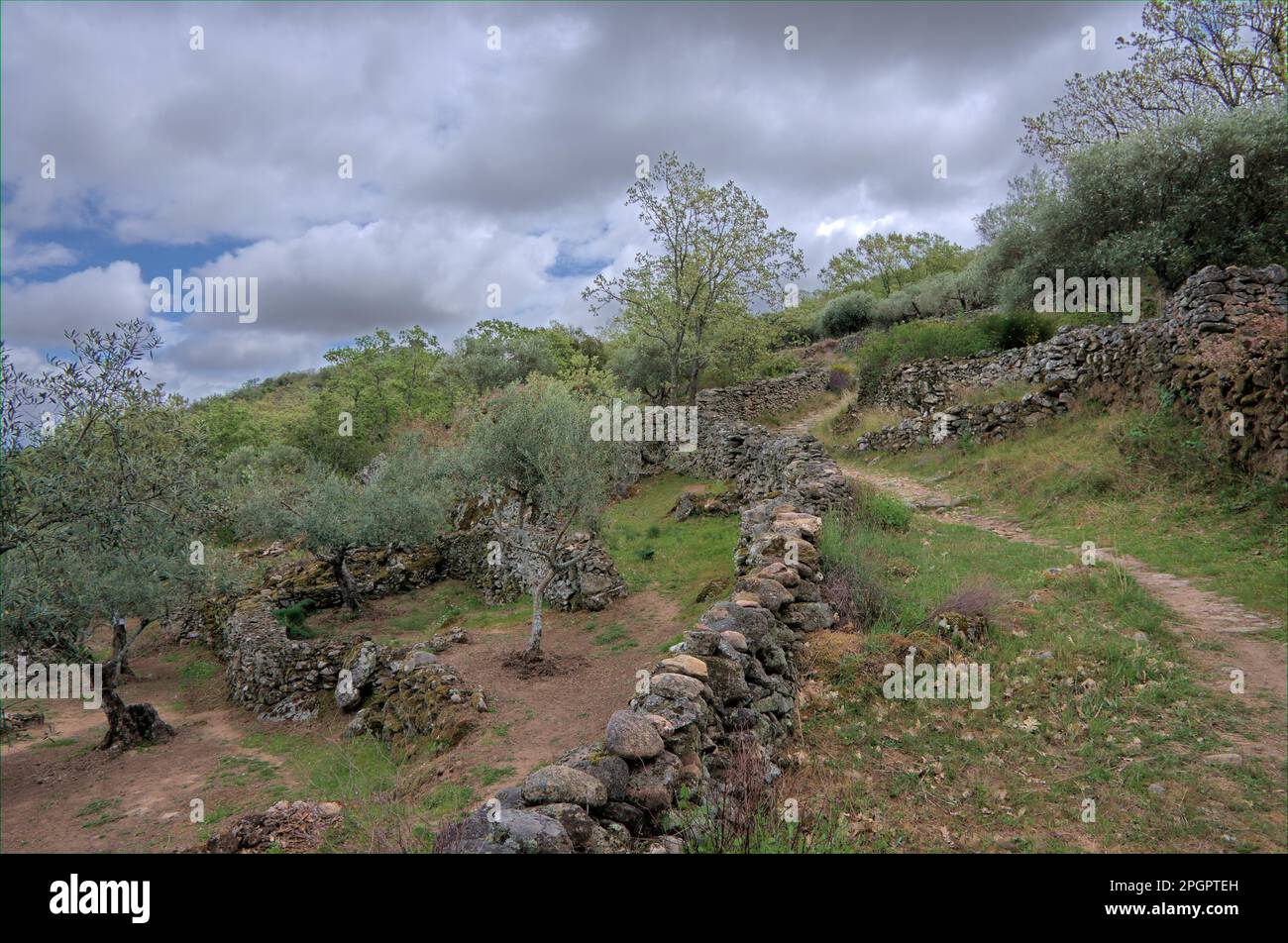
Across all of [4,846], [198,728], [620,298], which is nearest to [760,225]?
[620,298]

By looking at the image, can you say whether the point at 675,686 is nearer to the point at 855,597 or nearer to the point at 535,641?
the point at 855,597

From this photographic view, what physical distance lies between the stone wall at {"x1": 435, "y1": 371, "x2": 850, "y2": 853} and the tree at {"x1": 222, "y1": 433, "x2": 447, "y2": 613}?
11562mm

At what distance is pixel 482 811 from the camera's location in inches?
152

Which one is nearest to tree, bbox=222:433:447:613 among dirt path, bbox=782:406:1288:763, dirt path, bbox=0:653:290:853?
dirt path, bbox=0:653:290:853

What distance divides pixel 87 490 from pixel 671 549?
13.3m

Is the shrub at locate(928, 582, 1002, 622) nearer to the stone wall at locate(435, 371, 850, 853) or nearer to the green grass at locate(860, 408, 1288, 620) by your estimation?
the stone wall at locate(435, 371, 850, 853)

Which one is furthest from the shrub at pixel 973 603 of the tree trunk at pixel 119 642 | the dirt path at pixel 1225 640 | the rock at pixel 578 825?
the tree trunk at pixel 119 642

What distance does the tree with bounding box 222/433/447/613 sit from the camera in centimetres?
1752

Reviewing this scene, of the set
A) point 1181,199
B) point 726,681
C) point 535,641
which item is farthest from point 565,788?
point 1181,199

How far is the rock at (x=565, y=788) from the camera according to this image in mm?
4191

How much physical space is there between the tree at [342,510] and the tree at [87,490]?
742cm

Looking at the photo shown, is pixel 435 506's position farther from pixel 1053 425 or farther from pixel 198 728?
pixel 1053 425

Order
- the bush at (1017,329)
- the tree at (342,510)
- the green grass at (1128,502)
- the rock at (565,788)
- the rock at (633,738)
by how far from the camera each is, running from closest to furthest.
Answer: the rock at (565,788) → the rock at (633,738) → the green grass at (1128,502) → the tree at (342,510) → the bush at (1017,329)

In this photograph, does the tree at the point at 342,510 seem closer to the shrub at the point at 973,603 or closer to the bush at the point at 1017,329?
the shrub at the point at 973,603
